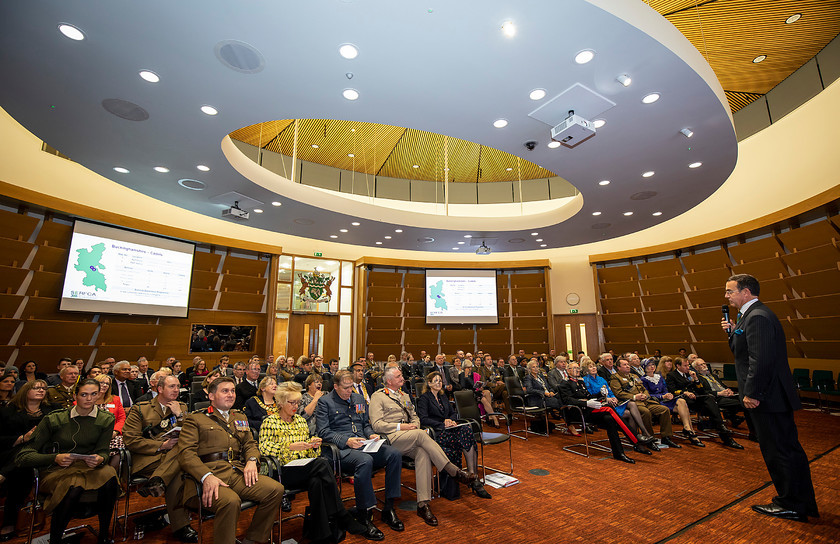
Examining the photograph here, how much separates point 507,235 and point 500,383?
13.1ft

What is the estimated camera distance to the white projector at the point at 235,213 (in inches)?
293

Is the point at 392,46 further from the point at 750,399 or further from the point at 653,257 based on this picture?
the point at 653,257

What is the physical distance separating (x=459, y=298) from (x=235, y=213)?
7.16 metres

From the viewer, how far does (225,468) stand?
2721 millimetres

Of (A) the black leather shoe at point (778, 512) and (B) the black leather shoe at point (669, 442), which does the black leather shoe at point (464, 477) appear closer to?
(A) the black leather shoe at point (778, 512)

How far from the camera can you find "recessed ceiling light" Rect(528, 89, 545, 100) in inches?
169

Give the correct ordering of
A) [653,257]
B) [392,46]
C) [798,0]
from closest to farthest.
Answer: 1. [392,46]
2. [798,0]
3. [653,257]

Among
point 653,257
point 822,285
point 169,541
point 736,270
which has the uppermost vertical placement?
point 653,257

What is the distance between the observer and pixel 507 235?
32.8 ft

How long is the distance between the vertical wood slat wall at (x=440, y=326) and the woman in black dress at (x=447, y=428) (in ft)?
25.7

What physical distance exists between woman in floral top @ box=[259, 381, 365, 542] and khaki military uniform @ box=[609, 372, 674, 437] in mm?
3961

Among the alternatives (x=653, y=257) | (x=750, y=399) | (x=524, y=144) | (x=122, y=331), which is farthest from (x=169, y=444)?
(x=653, y=257)

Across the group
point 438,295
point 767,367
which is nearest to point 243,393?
point 767,367

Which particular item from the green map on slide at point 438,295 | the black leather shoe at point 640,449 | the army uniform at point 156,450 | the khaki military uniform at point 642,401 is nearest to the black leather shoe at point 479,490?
the army uniform at point 156,450
